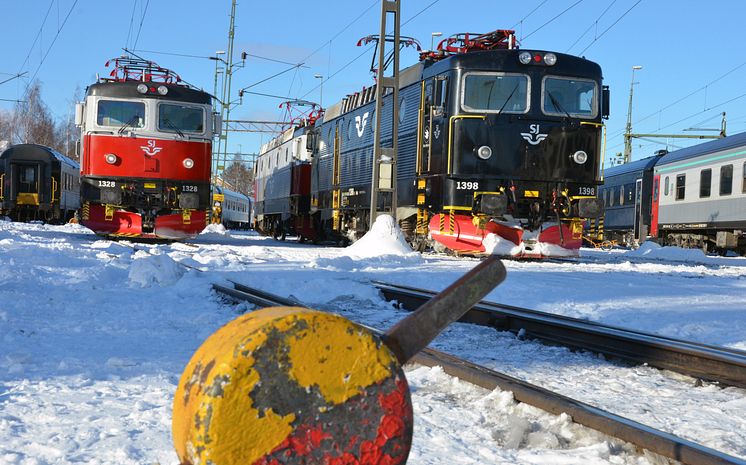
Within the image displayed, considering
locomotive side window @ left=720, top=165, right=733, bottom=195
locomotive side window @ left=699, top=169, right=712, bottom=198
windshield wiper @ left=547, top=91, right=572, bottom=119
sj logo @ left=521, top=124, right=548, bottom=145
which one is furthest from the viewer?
locomotive side window @ left=699, top=169, right=712, bottom=198

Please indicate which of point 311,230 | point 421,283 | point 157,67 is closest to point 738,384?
point 421,283

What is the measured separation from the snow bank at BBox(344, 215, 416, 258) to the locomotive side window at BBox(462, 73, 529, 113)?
9.15ft

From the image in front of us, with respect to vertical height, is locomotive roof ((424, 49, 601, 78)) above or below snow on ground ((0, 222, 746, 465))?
above

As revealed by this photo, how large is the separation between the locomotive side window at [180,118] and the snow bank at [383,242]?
19.1ft

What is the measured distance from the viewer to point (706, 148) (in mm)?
22141

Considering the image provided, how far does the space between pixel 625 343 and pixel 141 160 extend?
14.8 meters

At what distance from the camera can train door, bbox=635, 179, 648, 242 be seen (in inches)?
1081

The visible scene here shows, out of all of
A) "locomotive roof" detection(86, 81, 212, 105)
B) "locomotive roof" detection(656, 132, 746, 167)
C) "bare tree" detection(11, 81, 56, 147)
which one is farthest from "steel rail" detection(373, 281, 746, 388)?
"bare tree" detection(11, 81, 56, 147)

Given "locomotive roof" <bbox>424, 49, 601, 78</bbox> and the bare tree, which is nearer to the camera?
"locomotive roof" <bbox>424, 49, 601, 78</bbox>

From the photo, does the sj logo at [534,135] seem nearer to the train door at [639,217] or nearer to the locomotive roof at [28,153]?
the train door at [639,217]

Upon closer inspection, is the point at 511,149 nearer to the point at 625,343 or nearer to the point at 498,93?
the point at 498,93

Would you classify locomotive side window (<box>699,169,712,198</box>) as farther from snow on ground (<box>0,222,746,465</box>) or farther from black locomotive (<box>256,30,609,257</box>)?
snow on ground (<box>0,222,746,465</box>)

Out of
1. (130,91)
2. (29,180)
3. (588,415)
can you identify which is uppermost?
(130,91)

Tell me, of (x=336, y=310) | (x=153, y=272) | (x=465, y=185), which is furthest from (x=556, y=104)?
(x=336, y=310)
